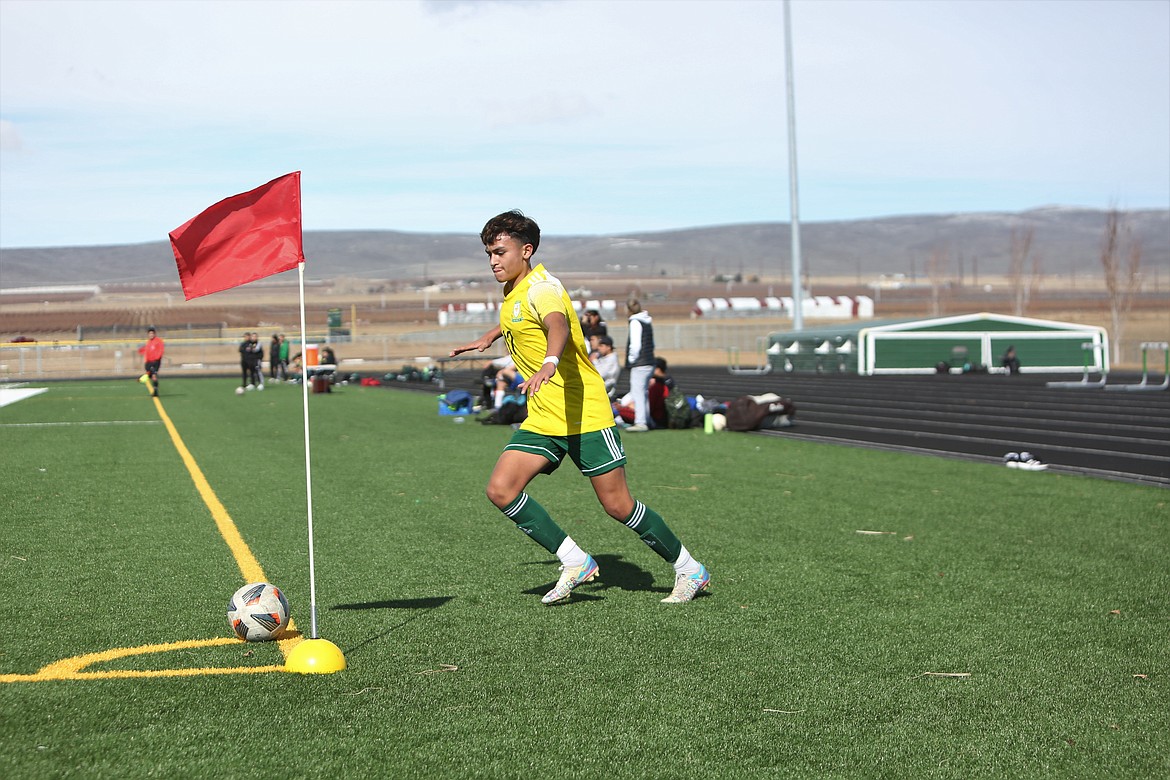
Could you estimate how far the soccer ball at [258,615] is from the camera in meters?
5.82

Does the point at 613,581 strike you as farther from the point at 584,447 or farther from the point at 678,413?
the point at 678,413

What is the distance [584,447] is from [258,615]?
181 centimetres

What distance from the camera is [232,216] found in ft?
19.5

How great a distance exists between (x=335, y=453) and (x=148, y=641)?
10.0 meters

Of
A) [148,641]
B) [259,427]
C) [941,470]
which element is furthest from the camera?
[259,427]

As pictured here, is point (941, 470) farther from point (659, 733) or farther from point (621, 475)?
point (659, 733)

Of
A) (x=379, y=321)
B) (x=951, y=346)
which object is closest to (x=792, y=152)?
(x=951, y=346)

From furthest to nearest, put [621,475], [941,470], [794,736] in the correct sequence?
1. [941,470]
2. [621,475]
3. [794,736]

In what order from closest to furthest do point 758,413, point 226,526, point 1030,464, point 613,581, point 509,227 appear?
point 509,227 < point 613,581 < point 226,526 < point 1030,464 < point 758,413

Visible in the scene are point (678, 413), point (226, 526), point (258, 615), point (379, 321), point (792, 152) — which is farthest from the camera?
point (379, 321)

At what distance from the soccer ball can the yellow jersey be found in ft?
5.02

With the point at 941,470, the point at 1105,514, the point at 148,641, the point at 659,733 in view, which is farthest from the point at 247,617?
the point at 941,470

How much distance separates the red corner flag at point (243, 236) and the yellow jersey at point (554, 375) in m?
1.12

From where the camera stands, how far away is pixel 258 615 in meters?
5.84
